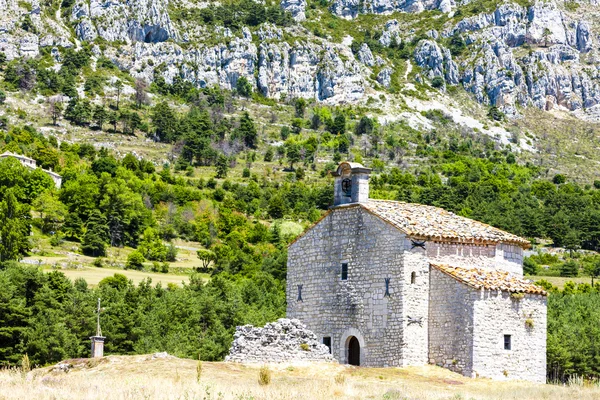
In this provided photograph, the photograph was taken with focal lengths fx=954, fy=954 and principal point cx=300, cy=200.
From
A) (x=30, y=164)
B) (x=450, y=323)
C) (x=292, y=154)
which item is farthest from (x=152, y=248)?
(x=450, y=323)

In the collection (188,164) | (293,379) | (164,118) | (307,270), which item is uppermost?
(164,118)

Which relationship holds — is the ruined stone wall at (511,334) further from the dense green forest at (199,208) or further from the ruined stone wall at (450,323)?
the dense green forest at (199,208)

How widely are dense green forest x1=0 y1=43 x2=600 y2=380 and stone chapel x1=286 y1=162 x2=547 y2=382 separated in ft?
46.7

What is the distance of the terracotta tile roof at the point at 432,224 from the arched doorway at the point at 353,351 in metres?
5.83

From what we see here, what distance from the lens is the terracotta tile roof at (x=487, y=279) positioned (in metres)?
39.7

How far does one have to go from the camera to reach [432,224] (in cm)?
4284

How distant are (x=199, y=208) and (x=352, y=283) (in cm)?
9429

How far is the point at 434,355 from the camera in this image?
132 ft

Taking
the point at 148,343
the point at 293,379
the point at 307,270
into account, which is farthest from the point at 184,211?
the point at 293,379

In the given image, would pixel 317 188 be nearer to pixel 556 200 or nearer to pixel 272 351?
pixel 556 200

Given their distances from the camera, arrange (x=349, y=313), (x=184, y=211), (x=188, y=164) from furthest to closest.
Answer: (x=188, y=164)
(x=184, y=211)
(x=349, y=313)

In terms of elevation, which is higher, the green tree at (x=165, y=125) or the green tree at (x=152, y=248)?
the green tree at (x=165, y=125)

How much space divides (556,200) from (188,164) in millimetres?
61491

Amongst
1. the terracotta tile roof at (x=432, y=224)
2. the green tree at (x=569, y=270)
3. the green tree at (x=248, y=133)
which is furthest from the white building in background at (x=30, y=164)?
the terracotta tile roof at (x=432, y=224)
